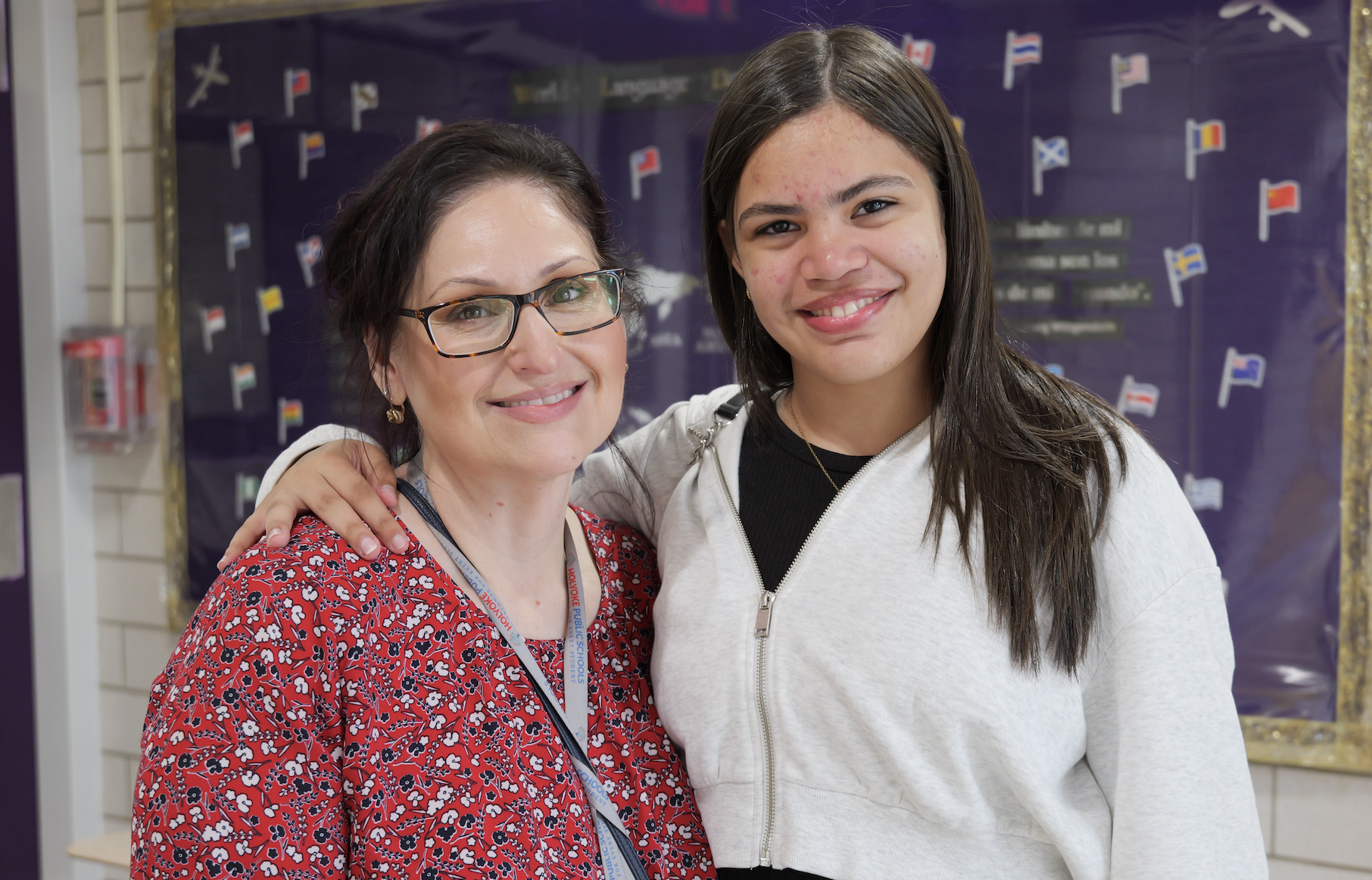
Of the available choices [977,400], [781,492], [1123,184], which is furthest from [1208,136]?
[781,492]

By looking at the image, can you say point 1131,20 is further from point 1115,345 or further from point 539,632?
point 539,632

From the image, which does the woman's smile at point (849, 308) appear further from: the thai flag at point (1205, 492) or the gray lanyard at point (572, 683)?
the thai flag at point (1205, 492)

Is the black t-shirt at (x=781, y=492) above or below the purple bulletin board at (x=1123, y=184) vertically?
below

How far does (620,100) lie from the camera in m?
2.64

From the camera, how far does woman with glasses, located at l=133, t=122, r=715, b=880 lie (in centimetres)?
114

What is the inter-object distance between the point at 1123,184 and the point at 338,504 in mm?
1653

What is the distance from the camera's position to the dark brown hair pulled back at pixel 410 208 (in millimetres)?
1313

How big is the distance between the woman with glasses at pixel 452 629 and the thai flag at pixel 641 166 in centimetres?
117

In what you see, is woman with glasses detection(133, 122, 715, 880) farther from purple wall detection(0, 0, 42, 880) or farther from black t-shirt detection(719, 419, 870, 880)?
purple wall detection(0, 0, 42, 880)

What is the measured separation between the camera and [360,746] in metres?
1.20

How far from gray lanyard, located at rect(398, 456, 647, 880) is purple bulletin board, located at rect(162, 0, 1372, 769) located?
34 centimetres

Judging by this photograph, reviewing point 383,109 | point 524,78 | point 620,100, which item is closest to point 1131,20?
point 620,100

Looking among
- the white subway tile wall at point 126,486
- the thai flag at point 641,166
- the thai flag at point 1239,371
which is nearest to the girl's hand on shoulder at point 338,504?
the thai flag at point 641,166

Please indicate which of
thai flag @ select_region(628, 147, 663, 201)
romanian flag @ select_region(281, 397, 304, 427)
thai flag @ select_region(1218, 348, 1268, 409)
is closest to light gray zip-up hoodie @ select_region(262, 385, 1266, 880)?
thai flag @ select_region(1218, 348, 1268, 409)
